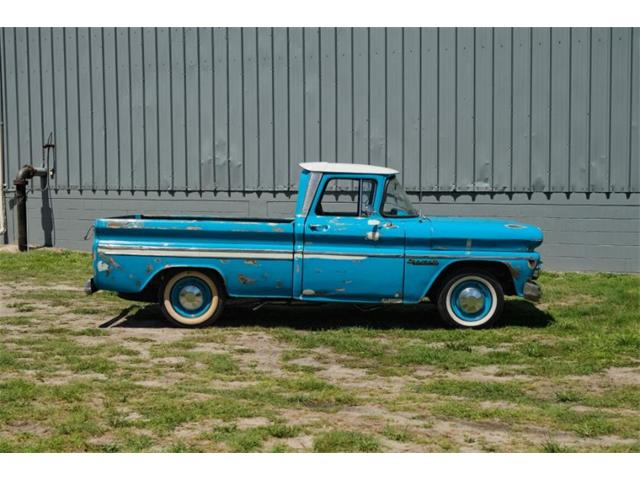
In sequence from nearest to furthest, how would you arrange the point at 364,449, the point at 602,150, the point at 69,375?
the point at 364,449 < the point at 69,375 < the point at 602,150

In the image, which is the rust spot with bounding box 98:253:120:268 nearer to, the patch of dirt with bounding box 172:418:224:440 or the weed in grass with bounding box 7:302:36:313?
the weed in grass with bounding box 7:302:36:313

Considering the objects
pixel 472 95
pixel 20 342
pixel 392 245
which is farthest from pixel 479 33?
pixel 20 342

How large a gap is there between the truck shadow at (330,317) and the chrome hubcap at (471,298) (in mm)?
419

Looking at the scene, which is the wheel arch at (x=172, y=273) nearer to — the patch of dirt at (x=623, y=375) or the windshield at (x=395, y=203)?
the windshield at (x=395, y=203)

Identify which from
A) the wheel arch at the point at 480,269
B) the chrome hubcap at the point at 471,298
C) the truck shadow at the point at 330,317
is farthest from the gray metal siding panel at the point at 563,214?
the chrome hubcap at the point at 471,298

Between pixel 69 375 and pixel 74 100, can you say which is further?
pixel 74 100

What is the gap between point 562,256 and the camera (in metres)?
15.4

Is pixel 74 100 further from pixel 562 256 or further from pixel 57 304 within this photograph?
pixel 562 256

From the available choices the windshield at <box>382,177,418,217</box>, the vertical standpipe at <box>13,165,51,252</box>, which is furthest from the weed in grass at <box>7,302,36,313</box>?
the vertical standpipe at <box>13,165,51,252</box>

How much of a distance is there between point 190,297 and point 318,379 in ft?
9.70

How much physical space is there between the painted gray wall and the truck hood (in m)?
5.22

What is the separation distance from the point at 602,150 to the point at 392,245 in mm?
6568

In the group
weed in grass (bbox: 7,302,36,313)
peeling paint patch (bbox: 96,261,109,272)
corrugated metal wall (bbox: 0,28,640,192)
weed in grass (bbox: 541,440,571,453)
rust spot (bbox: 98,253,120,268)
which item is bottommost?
weed in grass (bbox: 541,440,571,453)

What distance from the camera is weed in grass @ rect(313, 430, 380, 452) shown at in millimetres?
5961
